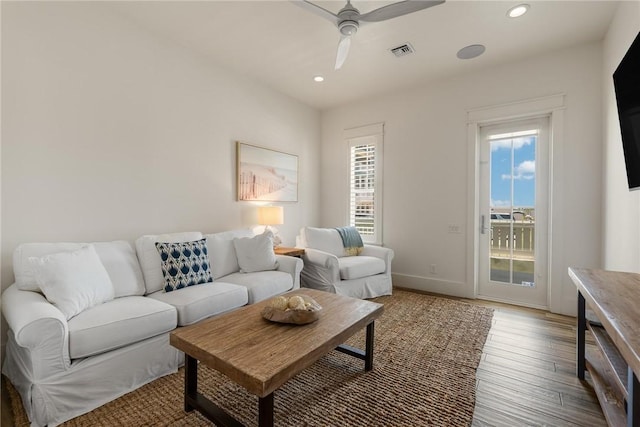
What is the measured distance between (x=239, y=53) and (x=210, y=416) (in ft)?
10.9

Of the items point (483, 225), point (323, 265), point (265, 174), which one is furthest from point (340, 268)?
point (483, 225)

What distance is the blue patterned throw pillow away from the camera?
7.85 ft

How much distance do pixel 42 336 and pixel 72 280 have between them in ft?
1.37

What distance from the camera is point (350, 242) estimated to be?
158 inches

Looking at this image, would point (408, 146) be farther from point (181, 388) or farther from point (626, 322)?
point (181, 388)

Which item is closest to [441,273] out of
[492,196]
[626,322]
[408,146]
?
[492,196]

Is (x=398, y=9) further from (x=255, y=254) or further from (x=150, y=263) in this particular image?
(x=150, y=263)

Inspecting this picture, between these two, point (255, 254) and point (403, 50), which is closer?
point (255, 254)

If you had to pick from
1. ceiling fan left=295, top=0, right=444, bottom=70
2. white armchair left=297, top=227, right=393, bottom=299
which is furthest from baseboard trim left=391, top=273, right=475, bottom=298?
ceiling fan left=295, top=0, right=444, bottom=70

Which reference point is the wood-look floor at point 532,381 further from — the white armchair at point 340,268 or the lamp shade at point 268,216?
the lamp shade at point 268,216

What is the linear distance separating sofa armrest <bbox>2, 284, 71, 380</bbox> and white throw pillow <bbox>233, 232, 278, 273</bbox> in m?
1.53

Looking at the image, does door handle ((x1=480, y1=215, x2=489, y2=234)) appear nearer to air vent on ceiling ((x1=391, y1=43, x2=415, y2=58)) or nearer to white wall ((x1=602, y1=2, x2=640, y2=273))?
white wall ((x1=602, y1=2, x2=640, y2=273))

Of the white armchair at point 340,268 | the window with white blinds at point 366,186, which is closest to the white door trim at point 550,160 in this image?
the white armchair at point 340,268

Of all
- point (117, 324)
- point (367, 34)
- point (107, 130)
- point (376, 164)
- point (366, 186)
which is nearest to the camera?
point (117, 324)
